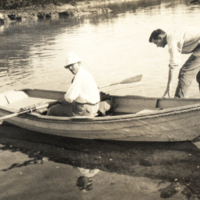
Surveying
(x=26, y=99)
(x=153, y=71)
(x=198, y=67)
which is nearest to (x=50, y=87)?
(x=26, y=99)

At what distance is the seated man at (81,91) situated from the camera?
5.96 meters

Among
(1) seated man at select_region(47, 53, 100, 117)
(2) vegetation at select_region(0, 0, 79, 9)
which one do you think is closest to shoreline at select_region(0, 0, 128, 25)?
(2) vegetation at select_region(0, 0, 79, 9)

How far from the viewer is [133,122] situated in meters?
5.89

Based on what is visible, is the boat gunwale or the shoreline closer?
the boat gunwale

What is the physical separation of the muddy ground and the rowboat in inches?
8.5

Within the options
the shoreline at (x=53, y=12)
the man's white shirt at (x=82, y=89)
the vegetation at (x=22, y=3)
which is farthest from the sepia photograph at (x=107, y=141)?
the vegetation at (x=22, y=3)

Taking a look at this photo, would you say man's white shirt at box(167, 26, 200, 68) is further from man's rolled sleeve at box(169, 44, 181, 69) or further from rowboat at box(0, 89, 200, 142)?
rowboat at box(0, 89, 200, 142)

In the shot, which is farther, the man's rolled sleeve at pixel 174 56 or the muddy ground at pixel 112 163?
the man's rolled sleeve at pixel 174 56

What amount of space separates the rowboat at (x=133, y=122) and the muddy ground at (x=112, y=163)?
22 centimetres

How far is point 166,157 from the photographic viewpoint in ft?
18.9

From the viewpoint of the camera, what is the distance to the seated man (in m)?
5.96

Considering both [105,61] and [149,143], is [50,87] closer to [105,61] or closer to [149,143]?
[105,61]

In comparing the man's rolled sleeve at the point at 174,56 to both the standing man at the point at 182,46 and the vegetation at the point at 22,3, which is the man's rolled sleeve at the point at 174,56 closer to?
the standing man at the point at 182,46

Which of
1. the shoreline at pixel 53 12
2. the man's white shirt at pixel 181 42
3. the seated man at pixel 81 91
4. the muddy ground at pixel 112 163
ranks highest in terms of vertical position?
the man's white shirt at pixel 181 42
